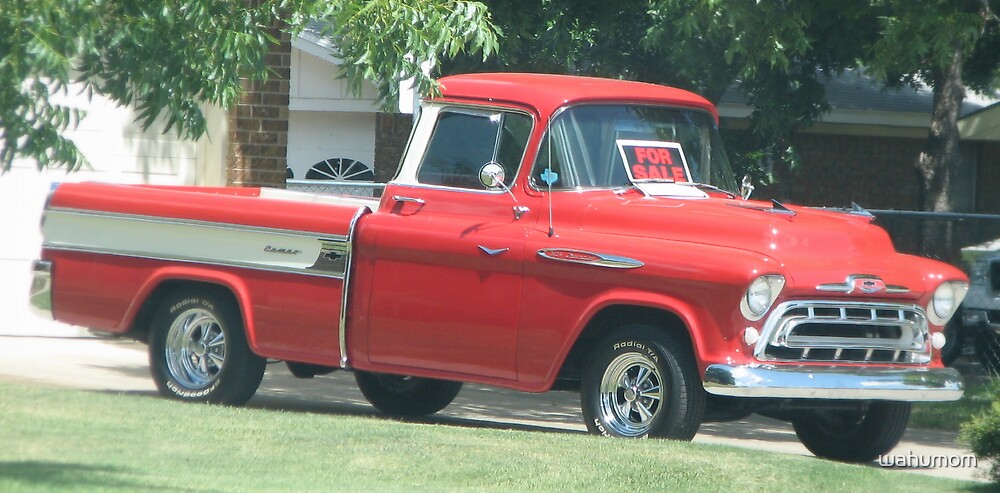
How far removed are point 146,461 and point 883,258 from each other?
4.30 meters

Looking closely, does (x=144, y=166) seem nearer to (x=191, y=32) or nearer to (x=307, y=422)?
(x=307, y=422)

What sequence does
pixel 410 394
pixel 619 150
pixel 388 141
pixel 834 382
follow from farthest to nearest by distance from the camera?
pixel 388 141 < pixel 410 394 < pixel 619 150 < pixel 834 382

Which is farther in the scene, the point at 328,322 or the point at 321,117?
the point at 321,117

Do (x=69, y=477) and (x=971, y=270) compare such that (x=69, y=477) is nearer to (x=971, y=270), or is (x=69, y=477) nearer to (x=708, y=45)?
(x=971, y=270)

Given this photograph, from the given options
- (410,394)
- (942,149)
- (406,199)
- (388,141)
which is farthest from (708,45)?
(406,199)

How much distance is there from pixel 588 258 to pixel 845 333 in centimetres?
150

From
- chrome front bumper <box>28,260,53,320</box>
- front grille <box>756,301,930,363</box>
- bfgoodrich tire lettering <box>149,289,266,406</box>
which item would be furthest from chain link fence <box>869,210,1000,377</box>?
chrome front bumper <box>28,260,53,320</box>

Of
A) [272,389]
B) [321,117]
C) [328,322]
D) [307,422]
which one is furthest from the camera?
[321,117]

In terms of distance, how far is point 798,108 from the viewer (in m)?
18.1

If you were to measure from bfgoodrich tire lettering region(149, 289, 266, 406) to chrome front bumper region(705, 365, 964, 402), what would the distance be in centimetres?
336

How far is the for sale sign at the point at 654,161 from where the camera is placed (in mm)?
8844

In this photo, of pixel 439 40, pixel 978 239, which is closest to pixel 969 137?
pixel 978 239

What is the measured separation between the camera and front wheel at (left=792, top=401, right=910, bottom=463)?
873 centimetres

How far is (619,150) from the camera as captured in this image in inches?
348
